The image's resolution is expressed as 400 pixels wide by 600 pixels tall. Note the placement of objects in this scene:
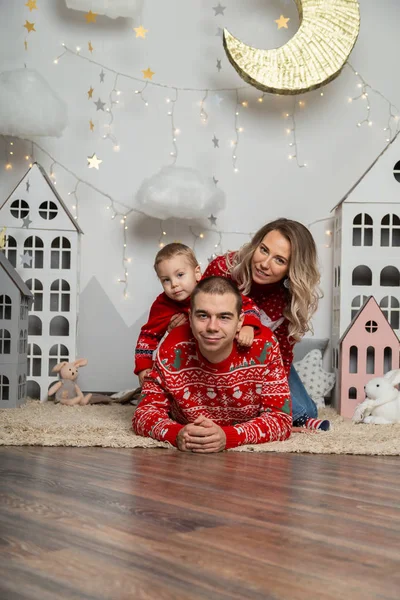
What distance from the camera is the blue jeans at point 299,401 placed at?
2.67 meters

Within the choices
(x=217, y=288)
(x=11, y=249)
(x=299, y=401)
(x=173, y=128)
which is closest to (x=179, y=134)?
(x=173, y=128)

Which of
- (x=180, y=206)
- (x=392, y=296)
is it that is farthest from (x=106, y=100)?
(x=392, y=296)

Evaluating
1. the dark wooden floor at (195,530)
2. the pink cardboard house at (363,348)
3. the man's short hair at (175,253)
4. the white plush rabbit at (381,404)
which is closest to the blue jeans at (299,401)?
the white plush rabbit at (381,404)

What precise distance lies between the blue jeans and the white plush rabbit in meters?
0.22

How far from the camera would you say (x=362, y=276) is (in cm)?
360

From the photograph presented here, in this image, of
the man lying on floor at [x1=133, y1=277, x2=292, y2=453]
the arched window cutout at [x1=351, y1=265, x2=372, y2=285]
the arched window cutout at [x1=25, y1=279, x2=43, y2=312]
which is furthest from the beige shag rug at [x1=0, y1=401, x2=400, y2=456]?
the arched window cutout at [x1=351, y1=265, x2=372, y2=285]

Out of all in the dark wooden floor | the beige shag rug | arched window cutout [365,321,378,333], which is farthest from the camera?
arched window cutout [365,321,378,333]

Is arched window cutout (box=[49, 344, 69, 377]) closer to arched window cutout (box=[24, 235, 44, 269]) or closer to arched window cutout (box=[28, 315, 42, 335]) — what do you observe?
arched window cutout (box=[28, 315, 42, 335])

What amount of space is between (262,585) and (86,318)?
2847 millimetres

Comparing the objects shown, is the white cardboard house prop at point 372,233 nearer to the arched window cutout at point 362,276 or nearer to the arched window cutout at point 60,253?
the arched window cutout at point 362,276

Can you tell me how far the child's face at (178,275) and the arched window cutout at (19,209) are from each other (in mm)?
1186

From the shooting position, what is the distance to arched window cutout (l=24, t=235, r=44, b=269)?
347 centimetres

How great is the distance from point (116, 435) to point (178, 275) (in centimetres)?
61

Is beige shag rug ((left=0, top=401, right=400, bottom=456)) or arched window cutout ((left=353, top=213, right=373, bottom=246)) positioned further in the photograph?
arched window cutout ((left=353, top=213, right=373, bottom=246))
